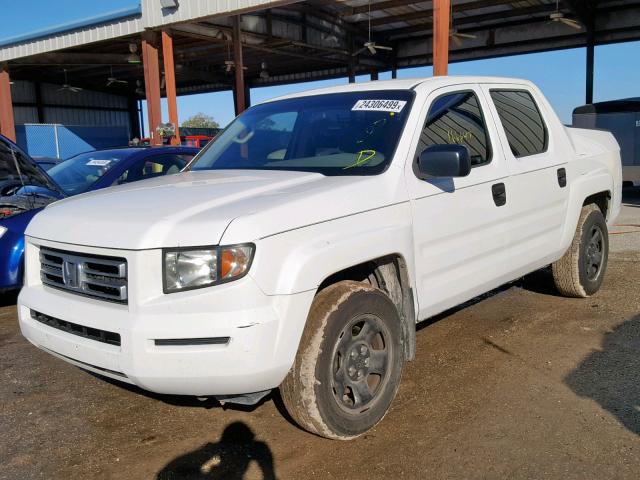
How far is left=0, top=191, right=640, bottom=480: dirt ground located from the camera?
112 inches

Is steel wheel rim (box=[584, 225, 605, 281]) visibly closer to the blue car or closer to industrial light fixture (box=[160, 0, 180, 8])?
the blue car

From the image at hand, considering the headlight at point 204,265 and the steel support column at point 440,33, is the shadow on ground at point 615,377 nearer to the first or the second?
the headlight at point 204,265

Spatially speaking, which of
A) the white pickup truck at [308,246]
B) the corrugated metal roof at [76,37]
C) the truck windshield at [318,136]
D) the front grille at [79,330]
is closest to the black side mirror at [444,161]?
the white pickup truck at [308,246]

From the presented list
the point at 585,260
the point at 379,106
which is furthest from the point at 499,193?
the point at 585,260

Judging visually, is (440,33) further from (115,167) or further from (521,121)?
(521,121)

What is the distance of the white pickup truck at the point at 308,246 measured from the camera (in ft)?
8.36

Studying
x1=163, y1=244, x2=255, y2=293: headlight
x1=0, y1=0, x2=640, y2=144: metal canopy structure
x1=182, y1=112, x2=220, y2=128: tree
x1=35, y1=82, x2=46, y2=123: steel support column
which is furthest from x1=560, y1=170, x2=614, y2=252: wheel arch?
x1=182, y1=112, x2=220, y2=128: tree

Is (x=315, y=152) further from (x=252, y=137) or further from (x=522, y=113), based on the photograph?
(x=522, y=113)

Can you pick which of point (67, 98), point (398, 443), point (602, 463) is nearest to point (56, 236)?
point (398, 443)

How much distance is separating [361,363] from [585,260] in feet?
9.99

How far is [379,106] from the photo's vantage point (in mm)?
3707

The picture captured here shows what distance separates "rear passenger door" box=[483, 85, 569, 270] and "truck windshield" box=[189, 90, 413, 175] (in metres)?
1.01

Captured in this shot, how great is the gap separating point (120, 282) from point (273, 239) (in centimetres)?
71

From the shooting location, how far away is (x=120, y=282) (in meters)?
2.67
